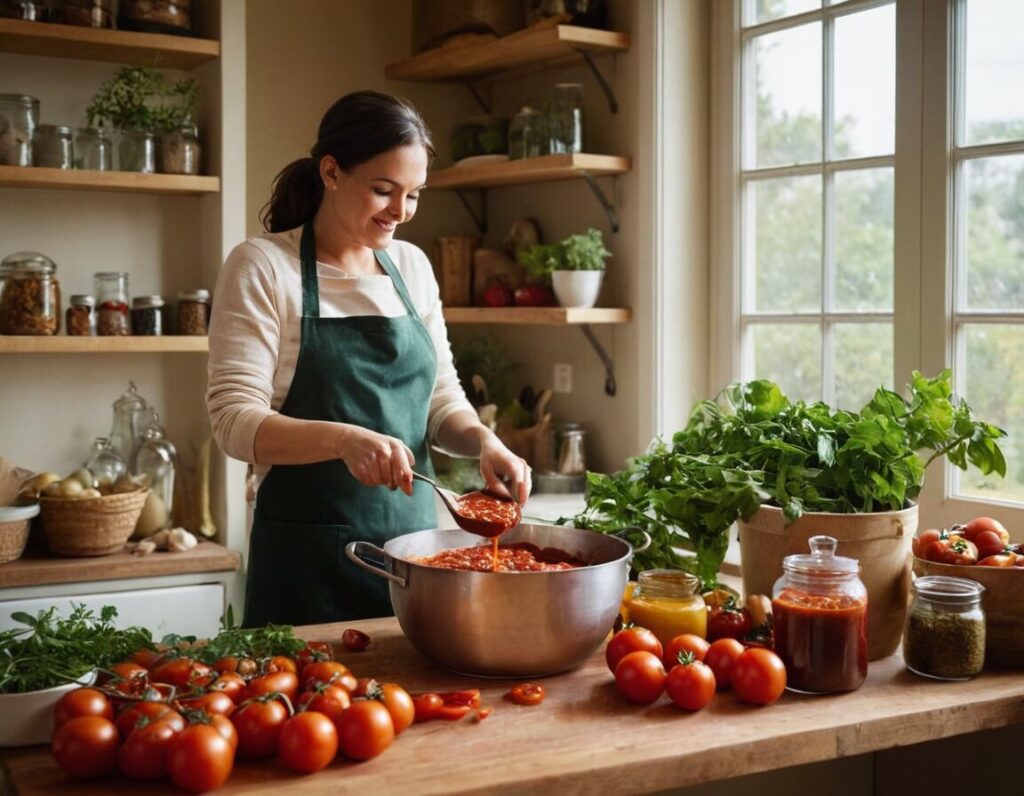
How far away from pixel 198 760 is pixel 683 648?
2.23 feet

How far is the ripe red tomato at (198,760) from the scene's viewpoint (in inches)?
49.5

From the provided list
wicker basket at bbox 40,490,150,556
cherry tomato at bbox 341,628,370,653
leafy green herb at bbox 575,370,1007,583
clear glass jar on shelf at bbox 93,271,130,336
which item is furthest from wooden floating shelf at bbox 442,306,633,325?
cherry tomato at bbox 341,628,370,653

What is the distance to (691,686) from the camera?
1527mm

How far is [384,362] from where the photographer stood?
2316 mm

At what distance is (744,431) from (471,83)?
259 centimetres

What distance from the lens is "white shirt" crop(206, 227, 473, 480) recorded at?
207 cm

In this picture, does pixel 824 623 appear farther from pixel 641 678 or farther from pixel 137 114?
pixel 137 114

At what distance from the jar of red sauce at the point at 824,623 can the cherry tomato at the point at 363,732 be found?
587 millimetres

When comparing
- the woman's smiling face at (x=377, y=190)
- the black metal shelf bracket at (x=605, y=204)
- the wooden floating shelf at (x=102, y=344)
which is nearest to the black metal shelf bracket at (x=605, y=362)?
the black metal shelf bracket at (x=605, y=204)

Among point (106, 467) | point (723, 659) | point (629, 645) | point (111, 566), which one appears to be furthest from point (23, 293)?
point (723, 659)

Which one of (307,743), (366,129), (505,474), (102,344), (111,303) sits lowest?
(307,743)

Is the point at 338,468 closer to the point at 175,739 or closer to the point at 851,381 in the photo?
the point at 175,739

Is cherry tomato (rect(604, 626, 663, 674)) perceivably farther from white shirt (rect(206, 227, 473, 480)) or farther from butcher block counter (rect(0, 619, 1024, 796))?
white shirt (rect(206, 227, 473, 480))

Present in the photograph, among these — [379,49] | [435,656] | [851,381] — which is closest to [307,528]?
[435,656]
